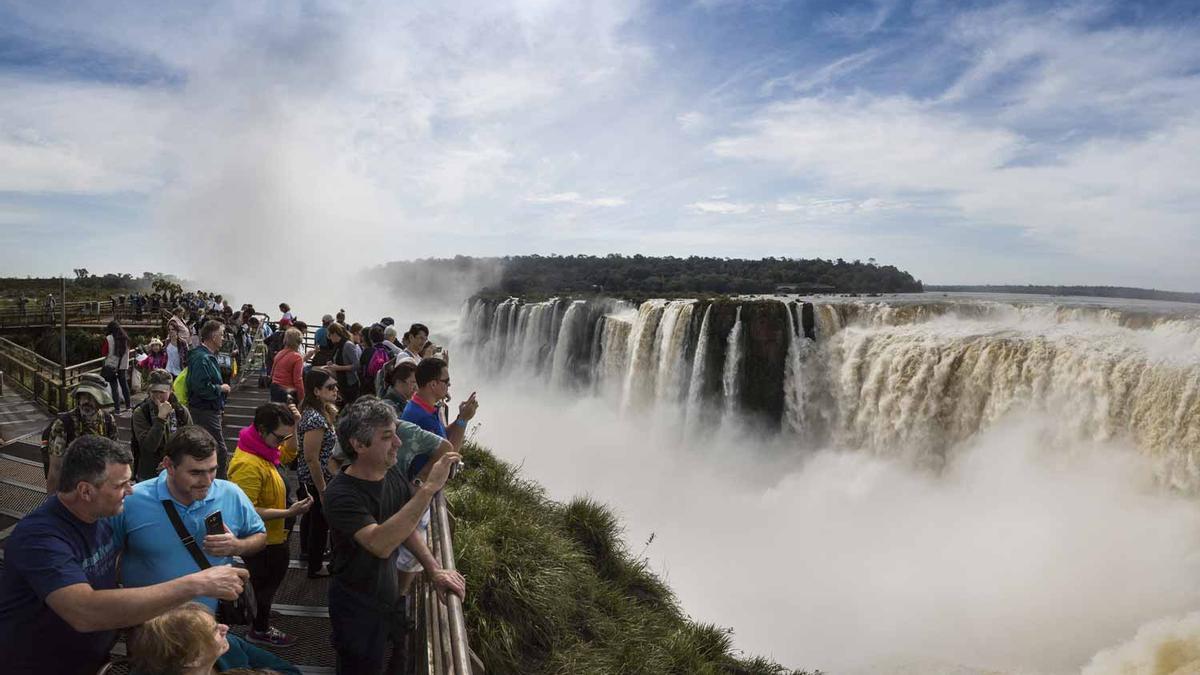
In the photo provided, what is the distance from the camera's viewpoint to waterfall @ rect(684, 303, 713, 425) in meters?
26.0

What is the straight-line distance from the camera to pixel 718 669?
26.4ft

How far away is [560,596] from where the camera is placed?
6879 mm

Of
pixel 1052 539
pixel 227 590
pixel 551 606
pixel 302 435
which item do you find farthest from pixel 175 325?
pixel 1052 539

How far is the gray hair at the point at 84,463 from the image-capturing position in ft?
8.32

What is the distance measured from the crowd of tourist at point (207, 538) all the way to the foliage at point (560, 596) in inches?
83.5

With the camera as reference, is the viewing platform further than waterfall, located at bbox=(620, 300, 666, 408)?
No

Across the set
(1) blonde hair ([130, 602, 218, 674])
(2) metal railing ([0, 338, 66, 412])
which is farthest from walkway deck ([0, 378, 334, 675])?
(2) metal railing ([0, 338, 66, 412])

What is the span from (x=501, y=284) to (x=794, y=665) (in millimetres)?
68625

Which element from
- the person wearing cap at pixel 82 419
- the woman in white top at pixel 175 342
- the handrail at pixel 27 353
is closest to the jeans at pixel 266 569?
the person wearing cap at pixel 82 419

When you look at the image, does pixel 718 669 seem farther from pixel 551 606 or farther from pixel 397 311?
pixel 397 311

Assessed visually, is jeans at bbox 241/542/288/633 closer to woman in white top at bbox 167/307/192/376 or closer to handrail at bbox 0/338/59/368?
woman in white top at bbox 167/307/192/376

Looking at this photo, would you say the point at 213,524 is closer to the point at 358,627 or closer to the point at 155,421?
the point at 358,627

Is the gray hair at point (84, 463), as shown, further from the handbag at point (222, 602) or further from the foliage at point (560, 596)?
the foliage at point (560, 596)

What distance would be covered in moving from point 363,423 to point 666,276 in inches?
2960
